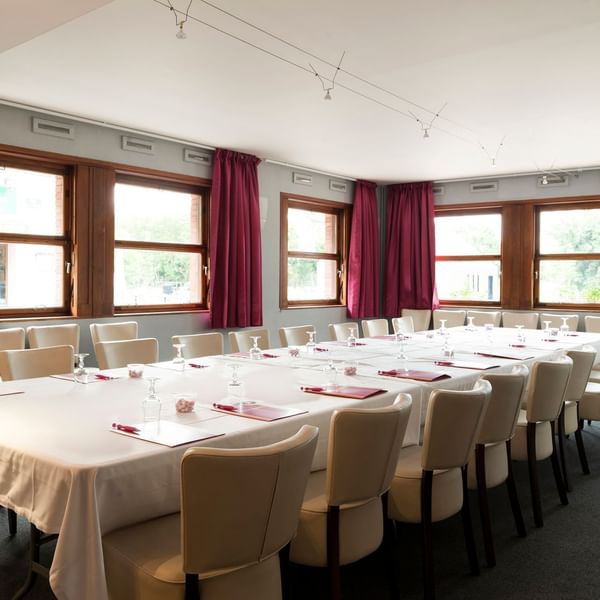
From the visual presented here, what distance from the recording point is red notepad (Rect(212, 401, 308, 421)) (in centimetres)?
257

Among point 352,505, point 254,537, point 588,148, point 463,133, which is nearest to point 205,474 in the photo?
point 254,537

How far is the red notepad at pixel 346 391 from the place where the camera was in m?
3.02

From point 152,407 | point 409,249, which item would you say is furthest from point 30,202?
point 409,249

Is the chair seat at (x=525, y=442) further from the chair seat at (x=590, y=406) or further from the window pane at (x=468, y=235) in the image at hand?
the window pane at (x=468, y=235)

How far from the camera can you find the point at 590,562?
3.03 meters

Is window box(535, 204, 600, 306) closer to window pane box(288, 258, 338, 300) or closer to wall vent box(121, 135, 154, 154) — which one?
window pane box(288, 258, 338, 300)

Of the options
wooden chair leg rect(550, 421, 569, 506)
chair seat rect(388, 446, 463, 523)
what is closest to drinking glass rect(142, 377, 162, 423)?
chair seat rect(388, 446, 463, 523)

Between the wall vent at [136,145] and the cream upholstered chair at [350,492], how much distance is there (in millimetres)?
4688

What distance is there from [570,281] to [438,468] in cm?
654

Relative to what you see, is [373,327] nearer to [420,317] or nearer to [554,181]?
[420,317]

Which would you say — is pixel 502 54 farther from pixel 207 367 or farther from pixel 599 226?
pixel 599 226

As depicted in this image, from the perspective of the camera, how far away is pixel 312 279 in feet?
28.8

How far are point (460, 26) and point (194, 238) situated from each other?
428 cm

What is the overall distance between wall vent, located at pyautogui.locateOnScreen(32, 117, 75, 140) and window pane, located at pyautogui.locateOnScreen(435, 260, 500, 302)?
18.5ft
